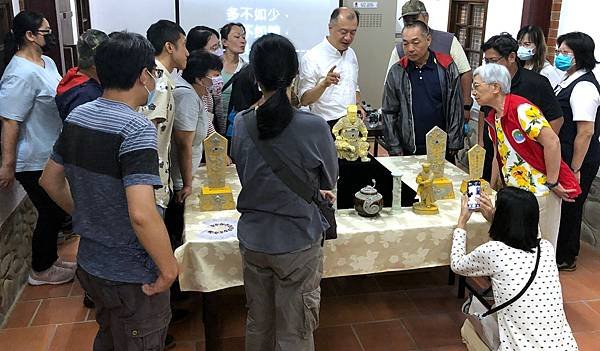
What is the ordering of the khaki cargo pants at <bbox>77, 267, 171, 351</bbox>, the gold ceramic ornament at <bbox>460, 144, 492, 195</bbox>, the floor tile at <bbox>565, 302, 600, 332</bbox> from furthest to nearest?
the floor tile at <bbox>565, 302, 600, 332</bbox> → the gold ceramic ornament at <bbox>460, 144, 492, 195</bbox> → the khaki cargo pants at <bbox>77, 267, 171, 351</bbox>

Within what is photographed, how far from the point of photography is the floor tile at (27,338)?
2.53m

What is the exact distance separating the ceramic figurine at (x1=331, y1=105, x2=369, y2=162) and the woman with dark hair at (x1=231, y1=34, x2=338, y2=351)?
0.95 meters

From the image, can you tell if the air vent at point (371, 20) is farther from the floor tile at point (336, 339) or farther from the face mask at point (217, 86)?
the floor tile at point (336, 339)

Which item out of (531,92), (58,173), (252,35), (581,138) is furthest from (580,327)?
(252,35)

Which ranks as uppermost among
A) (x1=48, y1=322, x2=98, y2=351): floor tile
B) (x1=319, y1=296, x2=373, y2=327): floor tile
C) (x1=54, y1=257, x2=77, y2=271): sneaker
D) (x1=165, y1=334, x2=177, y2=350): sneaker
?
(x1=54, y1=257, x2=77, y2=271): sneaker

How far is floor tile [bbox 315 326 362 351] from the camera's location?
8.35 ft

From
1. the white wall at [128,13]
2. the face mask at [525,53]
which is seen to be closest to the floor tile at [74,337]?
the face mask at [525,53]

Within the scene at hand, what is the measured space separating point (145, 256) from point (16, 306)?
1738 millimetres

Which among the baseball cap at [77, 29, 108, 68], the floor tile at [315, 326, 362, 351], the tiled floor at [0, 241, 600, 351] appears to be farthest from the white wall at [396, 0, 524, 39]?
the baseball cap at [77, 29, 108, 68]

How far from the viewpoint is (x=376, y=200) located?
225cm

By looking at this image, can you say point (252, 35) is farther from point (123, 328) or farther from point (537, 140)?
point (123, 328)

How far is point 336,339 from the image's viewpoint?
103 inches

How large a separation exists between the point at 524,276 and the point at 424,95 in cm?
164

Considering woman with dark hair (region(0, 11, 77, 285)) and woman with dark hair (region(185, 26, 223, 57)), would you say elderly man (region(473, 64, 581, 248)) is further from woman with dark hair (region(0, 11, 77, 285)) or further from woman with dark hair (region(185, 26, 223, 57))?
woman with dark hair (region(0, 11, 77, 285))
